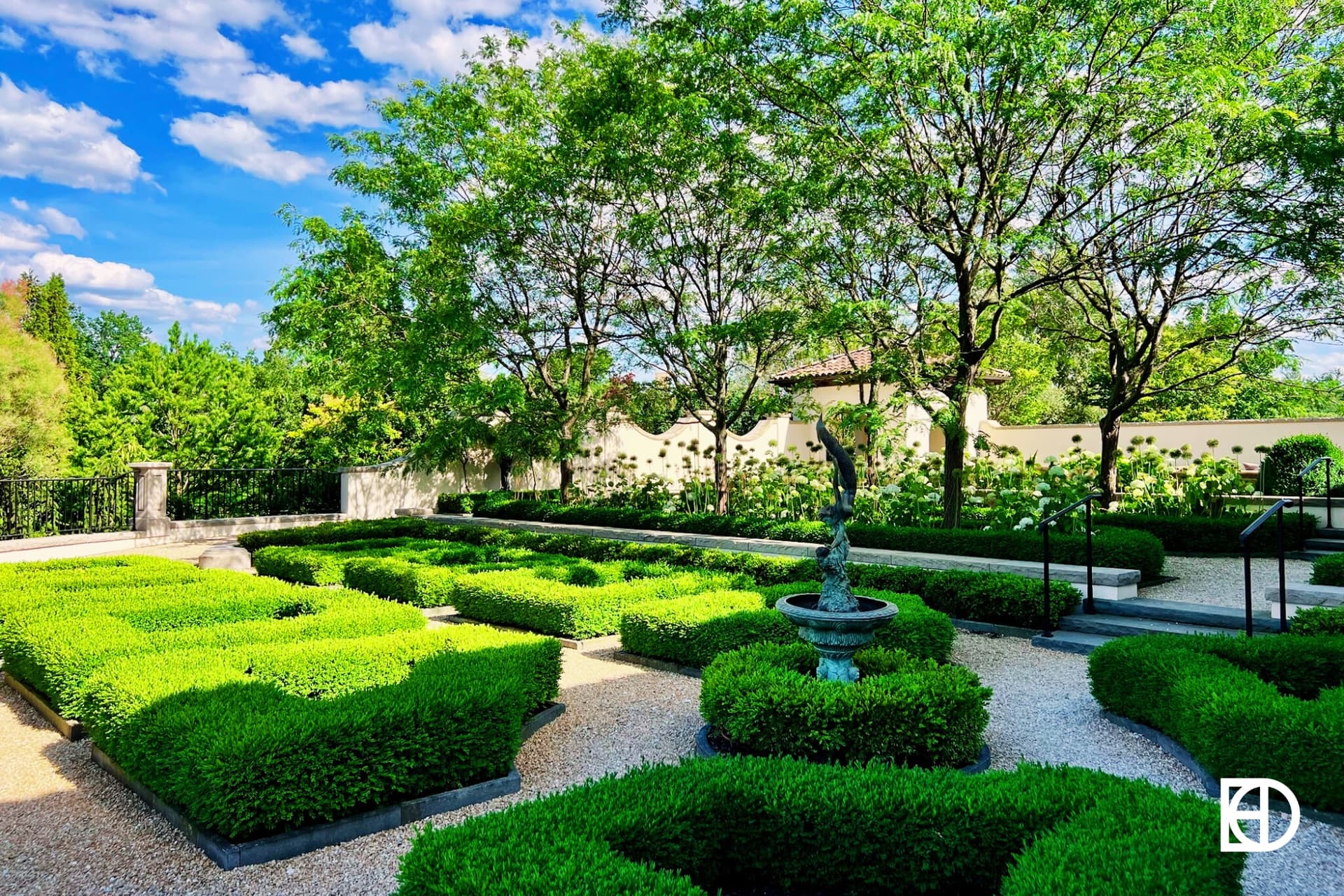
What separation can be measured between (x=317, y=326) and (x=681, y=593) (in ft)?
35.6

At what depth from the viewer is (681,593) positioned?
8289 mm

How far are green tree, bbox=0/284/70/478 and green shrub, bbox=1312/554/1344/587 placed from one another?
2222 centimetres

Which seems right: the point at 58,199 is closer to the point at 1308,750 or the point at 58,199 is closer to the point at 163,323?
the point at 163,323

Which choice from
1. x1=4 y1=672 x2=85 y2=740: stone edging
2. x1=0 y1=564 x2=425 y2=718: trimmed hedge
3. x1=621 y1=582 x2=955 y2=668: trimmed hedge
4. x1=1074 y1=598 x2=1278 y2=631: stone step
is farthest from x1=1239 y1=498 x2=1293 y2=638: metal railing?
x1=4 y1=672 x2=85 y2=740: stone edging

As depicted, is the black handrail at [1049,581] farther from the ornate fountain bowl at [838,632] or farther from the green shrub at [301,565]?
the green shrub at [301,565]

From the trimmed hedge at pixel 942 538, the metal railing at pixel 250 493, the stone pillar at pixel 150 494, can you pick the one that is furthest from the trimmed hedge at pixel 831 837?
the metal railing at pixel 250 493

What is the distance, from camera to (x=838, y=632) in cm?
490

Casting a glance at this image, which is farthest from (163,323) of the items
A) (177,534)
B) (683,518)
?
(683,518)

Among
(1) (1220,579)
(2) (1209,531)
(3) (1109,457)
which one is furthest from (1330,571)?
(3) (1109,457)

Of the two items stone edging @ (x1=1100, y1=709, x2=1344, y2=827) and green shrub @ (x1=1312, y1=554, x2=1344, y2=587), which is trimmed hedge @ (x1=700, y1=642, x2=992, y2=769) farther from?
green shrub @ (x1=1312, y1=554, x2=1344, y2=587)

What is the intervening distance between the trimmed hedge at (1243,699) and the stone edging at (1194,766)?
4 centimetres
